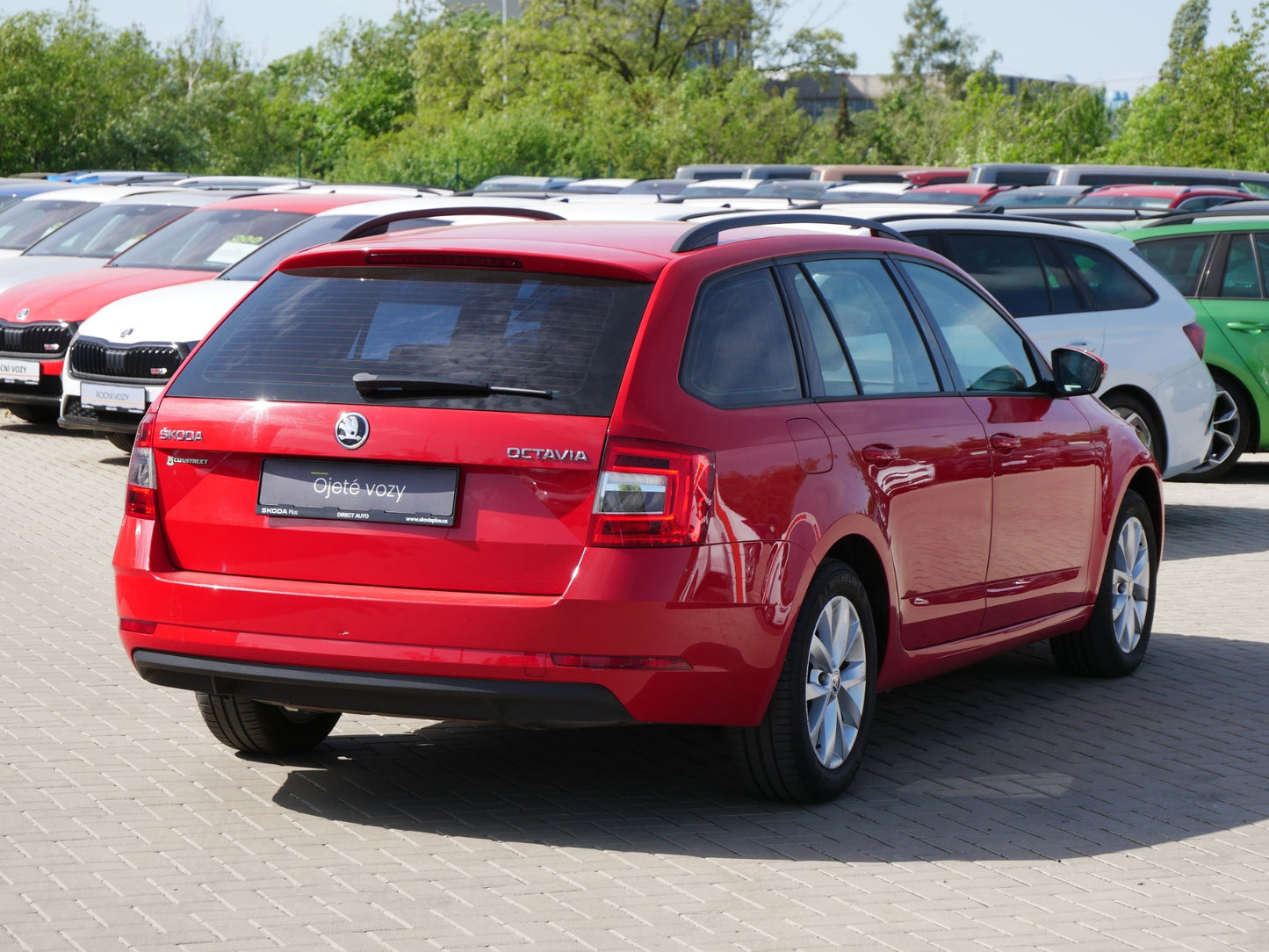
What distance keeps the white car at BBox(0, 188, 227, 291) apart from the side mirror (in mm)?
10851

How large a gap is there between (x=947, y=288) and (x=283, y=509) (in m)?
2.68

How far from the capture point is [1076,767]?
231 inches

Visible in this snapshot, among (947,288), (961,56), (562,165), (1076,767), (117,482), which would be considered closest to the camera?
(1076,767)

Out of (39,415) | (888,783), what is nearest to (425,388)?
(888,783)

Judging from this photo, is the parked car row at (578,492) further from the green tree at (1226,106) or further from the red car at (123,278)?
the green tree at (1226,106)

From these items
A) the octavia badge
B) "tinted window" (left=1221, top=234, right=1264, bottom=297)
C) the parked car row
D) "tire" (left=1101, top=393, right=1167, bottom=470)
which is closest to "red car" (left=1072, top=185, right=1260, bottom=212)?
"tinted window" (left=1221, top=234, right=1264, bottom=297)

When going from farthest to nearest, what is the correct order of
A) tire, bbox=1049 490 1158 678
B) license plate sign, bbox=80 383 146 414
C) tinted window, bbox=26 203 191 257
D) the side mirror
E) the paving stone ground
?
tinted window, bbox=26 203 191 257 → license plate sign, bbox=80 383 146 414 → tire, bbox=1049 490 1158 678 → the side mirror → the paving stone ground

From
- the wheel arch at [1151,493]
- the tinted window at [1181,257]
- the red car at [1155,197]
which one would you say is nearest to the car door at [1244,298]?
the tinted window at [1181,257]

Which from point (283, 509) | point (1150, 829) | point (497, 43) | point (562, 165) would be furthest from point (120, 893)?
point (497, 43)

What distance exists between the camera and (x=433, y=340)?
16.1 feet

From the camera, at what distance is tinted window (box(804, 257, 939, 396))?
5695mm

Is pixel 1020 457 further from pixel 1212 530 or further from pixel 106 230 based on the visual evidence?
pixel 106 230

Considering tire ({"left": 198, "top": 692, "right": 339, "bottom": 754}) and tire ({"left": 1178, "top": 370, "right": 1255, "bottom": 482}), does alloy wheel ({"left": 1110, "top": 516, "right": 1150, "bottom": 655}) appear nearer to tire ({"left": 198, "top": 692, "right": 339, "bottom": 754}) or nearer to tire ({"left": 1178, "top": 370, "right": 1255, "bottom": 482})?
tire ({"left": 198, "top": 692, "right": 339, "bottom": 754})

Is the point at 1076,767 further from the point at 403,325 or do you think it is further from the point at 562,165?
the point at 562,165
